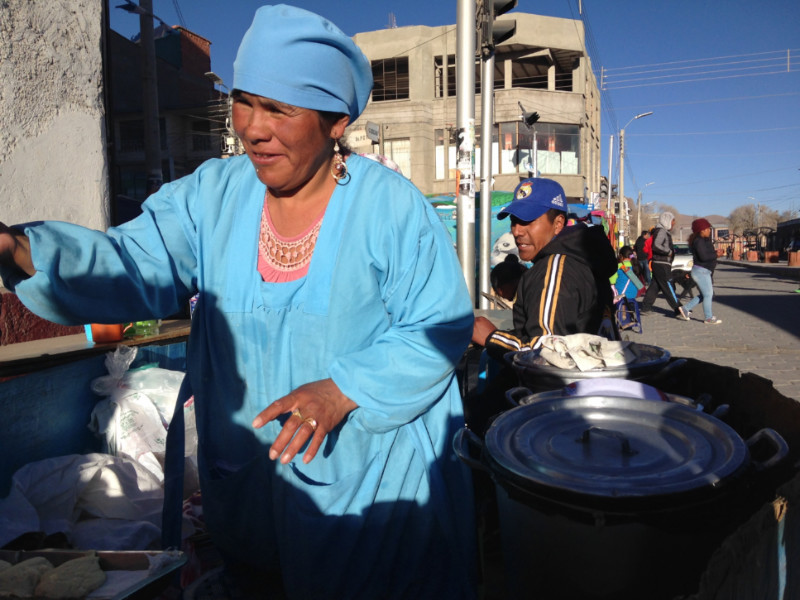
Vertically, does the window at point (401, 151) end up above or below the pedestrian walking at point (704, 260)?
above

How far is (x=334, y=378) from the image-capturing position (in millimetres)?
1474

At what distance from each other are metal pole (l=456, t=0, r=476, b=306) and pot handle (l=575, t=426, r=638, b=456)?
20.6 ft

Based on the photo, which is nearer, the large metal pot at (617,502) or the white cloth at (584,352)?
the large metal pot at (617,502)

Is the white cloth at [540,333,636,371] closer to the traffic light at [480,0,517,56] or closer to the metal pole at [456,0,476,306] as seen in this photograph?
the metal pole at [456,0,476,306]

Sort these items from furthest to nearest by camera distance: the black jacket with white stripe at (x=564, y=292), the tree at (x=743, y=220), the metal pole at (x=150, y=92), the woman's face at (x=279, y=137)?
1. the tree at (x=743, y=220)
2. the metal pole at (x=150, y=92)
3. the black jacket with white stripe at (x=564, y=292)
4. the woman's face at (x=279, y=137)

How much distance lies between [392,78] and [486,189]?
26.4 metres

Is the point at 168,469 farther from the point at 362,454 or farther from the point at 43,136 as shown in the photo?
the point at 43,136

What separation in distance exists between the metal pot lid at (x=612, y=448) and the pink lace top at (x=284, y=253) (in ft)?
2.22

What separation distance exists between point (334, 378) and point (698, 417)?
898mm

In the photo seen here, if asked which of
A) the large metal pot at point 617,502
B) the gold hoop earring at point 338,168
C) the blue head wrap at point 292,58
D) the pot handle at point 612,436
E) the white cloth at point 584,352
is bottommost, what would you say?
the large metal pot at point 617,502

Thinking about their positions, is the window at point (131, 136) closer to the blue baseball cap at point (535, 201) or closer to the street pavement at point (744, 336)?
the street pavement at point (744, 336)

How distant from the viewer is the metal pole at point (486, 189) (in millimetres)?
8828

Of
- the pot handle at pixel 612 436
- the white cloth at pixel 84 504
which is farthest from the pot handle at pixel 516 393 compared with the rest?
the white cloth at pixel 84 504

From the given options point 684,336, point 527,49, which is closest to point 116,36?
point 527,49
